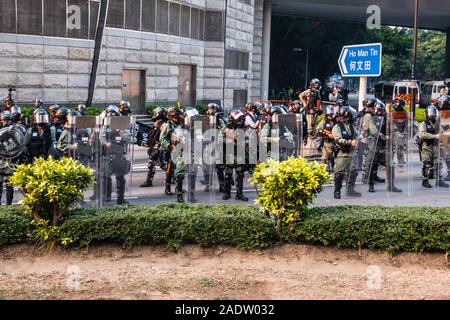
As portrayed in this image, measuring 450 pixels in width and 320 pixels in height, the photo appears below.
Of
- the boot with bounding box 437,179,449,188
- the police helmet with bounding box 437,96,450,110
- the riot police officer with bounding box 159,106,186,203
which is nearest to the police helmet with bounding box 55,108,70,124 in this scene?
the riot police officer with bounding box 159,106,186,203

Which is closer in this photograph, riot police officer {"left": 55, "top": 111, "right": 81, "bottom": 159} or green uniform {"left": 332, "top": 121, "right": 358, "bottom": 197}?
riot police officer {"left": 55, "top": 111, "right": 81, "bottom": 159}

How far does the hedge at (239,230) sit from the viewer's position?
800 centimetres

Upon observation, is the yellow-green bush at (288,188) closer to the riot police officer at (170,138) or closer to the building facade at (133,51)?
the riot police officer at (170,138)

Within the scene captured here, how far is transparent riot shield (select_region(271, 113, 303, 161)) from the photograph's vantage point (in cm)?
1355

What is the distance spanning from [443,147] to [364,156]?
6.18ft

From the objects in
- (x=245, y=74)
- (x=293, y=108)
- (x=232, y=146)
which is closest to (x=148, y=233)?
(x=232, y=146)

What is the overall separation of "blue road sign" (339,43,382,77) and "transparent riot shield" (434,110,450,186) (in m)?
1.68

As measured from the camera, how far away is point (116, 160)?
11711 millimetres

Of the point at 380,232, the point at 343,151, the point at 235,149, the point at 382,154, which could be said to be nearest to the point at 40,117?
the point at 235,149

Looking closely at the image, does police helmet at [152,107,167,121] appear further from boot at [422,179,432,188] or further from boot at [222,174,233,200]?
boot at [422,179,432,188]

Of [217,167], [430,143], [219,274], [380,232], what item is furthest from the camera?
[430,143]

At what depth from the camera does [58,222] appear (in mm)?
8148

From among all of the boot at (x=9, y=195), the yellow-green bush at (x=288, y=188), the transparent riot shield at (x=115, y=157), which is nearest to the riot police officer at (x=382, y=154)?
the transparent riot shield at (x=115, y=157)

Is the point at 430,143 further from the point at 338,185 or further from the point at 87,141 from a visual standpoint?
the point at 87,141
